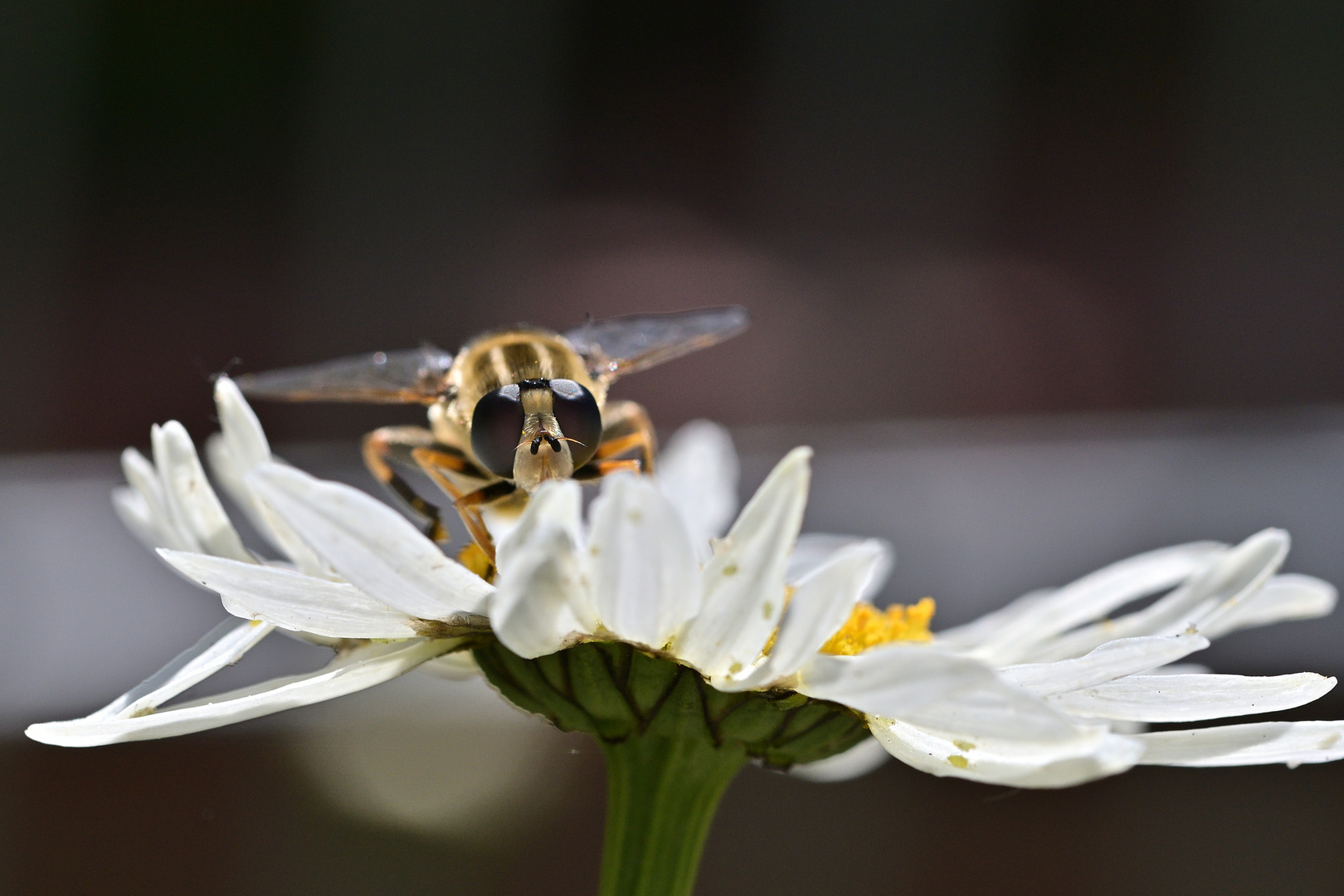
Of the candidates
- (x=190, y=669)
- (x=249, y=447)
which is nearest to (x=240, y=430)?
(x=249, y=447)

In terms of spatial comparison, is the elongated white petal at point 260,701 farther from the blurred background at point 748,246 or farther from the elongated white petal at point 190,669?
the blurred background at point 748,246

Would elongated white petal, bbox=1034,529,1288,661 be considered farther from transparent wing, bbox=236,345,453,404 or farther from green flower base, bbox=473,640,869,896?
transparent wing, bbox=236,345,453,404

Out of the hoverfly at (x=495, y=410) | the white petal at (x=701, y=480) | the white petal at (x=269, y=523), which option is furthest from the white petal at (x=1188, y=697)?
the white petal at (x=701, y=480)

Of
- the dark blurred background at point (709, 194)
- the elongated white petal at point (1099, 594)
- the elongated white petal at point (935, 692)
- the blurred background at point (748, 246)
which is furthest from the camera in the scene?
the dark blurred background at point (709, 194)

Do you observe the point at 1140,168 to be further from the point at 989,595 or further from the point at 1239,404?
the point at 989,595

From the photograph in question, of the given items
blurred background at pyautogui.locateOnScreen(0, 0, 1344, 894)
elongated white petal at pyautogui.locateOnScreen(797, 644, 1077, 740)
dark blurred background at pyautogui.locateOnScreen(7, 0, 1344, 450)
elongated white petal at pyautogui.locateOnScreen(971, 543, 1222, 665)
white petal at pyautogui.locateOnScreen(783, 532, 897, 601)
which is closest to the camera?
elongated white petal at pyautogui.locateOnScreen(797, 644, 1077, 740)

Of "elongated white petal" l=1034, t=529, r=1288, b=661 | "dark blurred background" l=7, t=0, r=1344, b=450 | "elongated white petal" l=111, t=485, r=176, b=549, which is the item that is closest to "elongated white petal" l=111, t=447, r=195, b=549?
"elongated white petal" l=111, t=485, r=176, b=549

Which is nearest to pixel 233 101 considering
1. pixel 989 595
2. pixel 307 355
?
pixel 307 355
